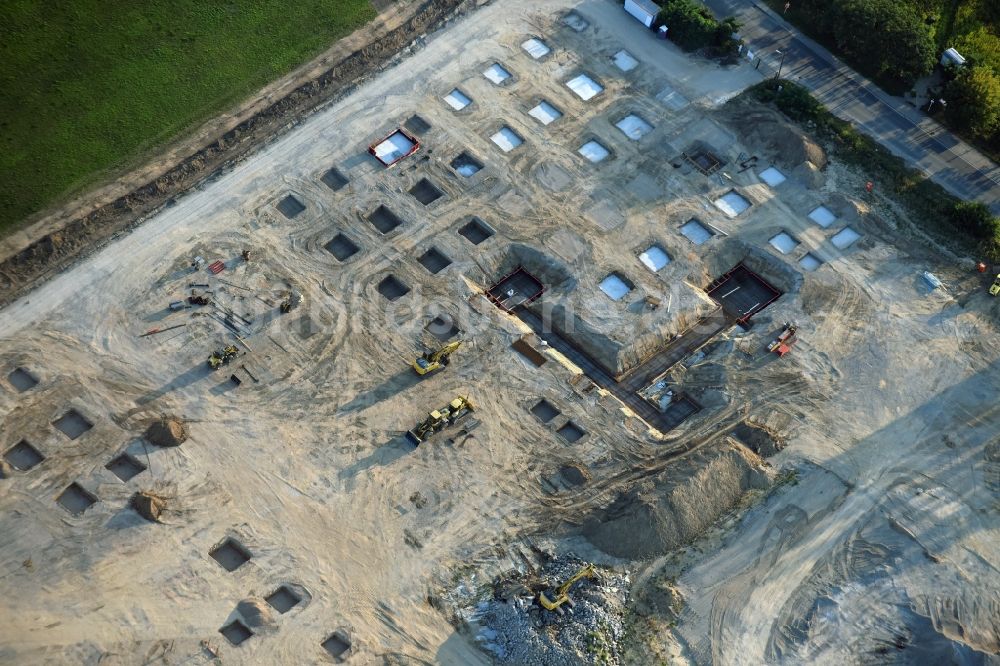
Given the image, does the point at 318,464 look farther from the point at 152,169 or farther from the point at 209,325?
the point at 152,169

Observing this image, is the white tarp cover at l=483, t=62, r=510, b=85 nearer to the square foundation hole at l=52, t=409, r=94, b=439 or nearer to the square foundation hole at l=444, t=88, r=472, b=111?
the square foundation hole at l=444, t=88, r=472, b=111

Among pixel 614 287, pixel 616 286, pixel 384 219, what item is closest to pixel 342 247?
pixel 384 219

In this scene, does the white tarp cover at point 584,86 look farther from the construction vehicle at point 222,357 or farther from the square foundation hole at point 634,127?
the construction vehicle at point 222,357

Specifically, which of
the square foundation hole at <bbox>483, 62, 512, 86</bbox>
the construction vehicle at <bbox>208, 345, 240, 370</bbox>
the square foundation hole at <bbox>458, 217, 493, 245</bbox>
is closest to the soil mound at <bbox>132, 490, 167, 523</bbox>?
the construction vehicle at <bbox>208, 345, 240, 370</bbox>

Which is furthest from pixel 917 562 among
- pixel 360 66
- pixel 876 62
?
pixel 360 66

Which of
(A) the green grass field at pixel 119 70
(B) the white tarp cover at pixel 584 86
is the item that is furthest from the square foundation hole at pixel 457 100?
(A) the green grass field at pixel 119 70
